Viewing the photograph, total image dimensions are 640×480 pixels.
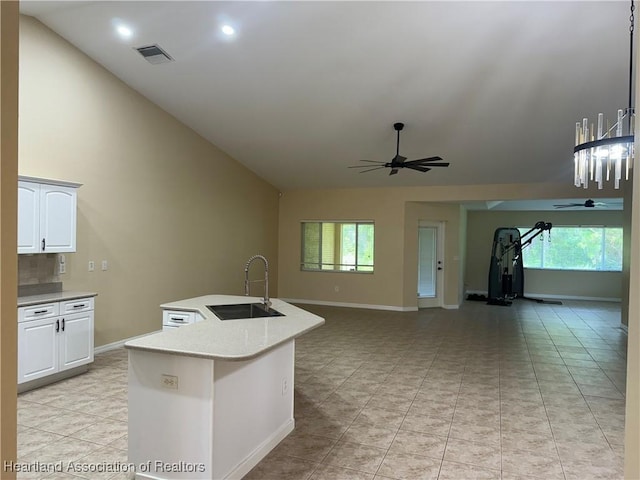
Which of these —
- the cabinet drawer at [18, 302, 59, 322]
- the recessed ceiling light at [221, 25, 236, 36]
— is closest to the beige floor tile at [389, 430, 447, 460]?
the cabinet drawer at [18, 302, 59, 322]

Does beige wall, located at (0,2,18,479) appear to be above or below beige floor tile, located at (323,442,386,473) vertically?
above

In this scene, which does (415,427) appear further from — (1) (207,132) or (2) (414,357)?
(1) (207,132)

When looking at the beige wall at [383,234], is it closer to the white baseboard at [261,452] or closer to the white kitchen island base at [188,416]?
the white baseboard at [261,452]

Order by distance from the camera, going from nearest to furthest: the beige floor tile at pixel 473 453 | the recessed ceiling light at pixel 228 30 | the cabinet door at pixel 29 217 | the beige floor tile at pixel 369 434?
the beige floor tile at pixel 473 453, the beige floor tile at pixel 369 434, the cabinet door at pixel 29 217, the recessed ceiling light at pixel 228 30

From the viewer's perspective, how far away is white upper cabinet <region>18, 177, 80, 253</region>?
4.00 meters

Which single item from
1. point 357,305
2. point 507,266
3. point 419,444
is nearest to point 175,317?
point 419,444

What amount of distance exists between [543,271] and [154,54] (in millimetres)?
10712

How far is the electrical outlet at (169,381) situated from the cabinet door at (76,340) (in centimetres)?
247

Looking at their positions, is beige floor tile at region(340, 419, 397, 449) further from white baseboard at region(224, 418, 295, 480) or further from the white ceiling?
the white ceiling

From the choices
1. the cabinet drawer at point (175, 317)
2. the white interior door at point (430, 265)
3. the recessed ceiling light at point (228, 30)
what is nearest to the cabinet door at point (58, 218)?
the cabinet drawer at point (175, 317)

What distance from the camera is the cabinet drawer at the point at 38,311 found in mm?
3793

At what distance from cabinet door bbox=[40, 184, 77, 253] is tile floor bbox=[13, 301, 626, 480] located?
1.40 meters

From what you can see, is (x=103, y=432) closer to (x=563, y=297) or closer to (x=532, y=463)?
(x=532, y=463)

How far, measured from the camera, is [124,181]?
5.52 m
